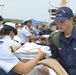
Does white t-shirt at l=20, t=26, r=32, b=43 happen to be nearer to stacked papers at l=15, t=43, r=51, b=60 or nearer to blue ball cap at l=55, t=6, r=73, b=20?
blue ball cap at l=55, t=6, r=73, b=20

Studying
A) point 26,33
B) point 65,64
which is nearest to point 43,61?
point 65,64

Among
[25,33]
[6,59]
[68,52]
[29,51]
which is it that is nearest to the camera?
[6,59]

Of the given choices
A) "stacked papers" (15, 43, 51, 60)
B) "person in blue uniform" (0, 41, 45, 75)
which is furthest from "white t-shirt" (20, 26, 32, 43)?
"person in blue uniform" (0, 41, 45, 75)

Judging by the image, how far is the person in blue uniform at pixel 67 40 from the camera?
3.09 m

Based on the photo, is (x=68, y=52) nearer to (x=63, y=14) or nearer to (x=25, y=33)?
(x=63, y=14)

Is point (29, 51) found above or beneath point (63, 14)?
beneath

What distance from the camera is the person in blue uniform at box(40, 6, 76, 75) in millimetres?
3086

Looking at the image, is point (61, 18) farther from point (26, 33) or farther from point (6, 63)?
point (26, 33)

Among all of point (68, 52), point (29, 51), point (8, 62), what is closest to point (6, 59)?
point (8, 62)

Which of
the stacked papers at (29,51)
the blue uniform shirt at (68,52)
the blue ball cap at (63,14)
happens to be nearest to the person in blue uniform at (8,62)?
the stacked papers at (29,51)

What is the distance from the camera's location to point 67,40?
3135mm

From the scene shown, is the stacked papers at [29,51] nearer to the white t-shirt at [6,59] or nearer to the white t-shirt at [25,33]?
the white t-shirt at [6,59]

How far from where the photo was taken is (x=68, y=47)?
3119 millimetres

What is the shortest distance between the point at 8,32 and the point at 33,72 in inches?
39.3
